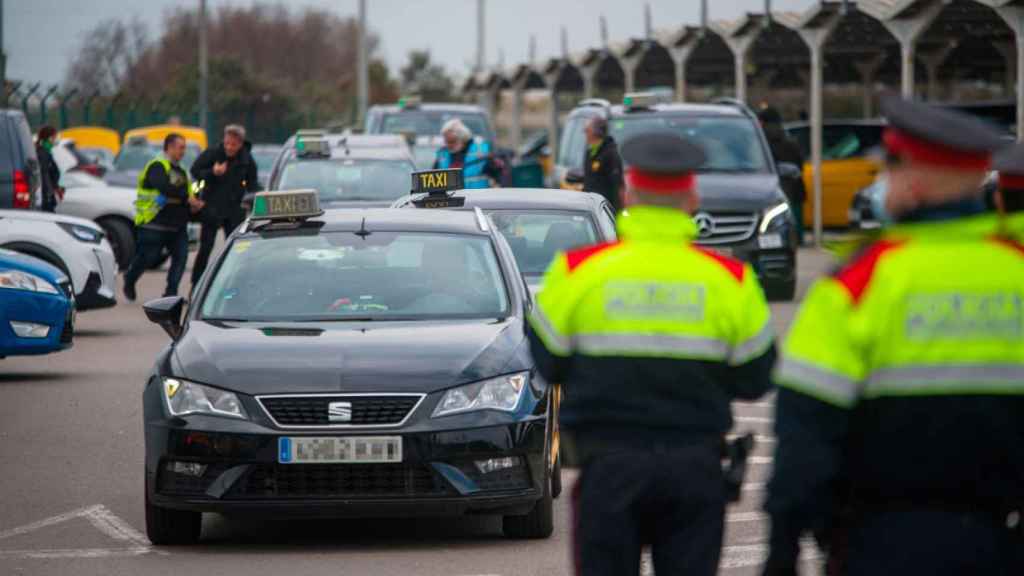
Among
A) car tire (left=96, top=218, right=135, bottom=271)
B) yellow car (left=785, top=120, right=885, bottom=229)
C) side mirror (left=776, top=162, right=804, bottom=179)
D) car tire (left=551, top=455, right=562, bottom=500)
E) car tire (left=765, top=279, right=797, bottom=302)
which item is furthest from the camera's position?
yellow car (left=785, top=120, right=885, bottom=229)

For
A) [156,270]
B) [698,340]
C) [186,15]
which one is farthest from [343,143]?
[186,15]

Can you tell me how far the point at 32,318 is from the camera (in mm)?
14367

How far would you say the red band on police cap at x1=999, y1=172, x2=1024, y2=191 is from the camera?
20.8 feet

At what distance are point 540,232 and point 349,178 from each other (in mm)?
6788

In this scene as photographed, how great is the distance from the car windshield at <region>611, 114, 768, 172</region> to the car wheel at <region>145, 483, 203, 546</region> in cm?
1325

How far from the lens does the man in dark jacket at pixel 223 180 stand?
2083 cm

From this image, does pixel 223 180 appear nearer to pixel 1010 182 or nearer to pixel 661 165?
pixel 1010 182

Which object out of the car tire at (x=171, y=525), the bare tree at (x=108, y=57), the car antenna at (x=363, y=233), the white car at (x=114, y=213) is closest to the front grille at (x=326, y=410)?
the car tire at (x=171, y=525)

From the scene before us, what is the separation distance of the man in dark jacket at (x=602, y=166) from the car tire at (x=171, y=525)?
11370 millimetres

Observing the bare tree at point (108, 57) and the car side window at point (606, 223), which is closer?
the car side window at point (606, 223)

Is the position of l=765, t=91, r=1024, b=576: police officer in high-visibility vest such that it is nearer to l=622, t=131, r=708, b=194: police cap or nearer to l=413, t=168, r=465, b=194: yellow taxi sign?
l=622, t=131, r=708, b=194: police cap

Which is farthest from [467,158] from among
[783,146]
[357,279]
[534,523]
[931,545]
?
[931,545]

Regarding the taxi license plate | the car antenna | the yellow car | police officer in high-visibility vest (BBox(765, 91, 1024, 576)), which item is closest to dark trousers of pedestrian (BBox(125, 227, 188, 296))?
the car antenna

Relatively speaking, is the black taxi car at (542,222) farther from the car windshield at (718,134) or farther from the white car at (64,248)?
the car windshield at (718,134)
